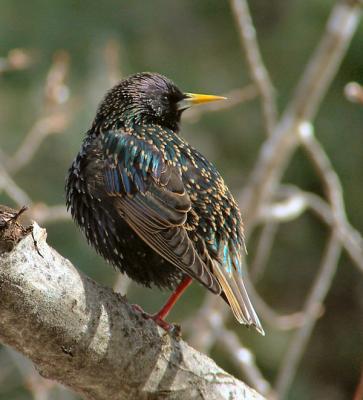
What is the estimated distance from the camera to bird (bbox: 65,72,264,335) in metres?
3.42

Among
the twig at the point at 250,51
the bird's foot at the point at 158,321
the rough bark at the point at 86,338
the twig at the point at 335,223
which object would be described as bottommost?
the rough bark at the point at 86,338

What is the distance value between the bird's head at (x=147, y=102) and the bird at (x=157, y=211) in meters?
0.25

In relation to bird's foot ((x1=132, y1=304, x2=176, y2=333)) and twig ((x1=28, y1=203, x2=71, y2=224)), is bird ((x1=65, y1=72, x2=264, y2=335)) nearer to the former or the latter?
bird's foot ((x1=132, y1=304, x2=176, y2=333))

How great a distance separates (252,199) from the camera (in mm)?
5238

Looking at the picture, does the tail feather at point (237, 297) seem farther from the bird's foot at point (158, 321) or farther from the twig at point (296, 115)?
the twig at point (296, 115)

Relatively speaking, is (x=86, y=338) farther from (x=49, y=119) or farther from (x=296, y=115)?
(x=296, y=115)

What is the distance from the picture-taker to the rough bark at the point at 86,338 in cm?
243

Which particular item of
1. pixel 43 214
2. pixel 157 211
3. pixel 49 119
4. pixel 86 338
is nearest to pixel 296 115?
pixel 49 119

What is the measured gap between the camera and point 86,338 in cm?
258

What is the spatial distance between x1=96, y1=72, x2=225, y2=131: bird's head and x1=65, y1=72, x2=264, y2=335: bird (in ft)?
0.83

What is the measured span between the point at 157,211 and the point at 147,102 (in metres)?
0.95

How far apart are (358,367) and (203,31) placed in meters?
3.38

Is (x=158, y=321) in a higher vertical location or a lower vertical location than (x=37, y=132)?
lower

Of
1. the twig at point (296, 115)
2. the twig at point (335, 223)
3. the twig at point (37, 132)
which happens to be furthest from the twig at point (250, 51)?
the twig at point (37, 132)
